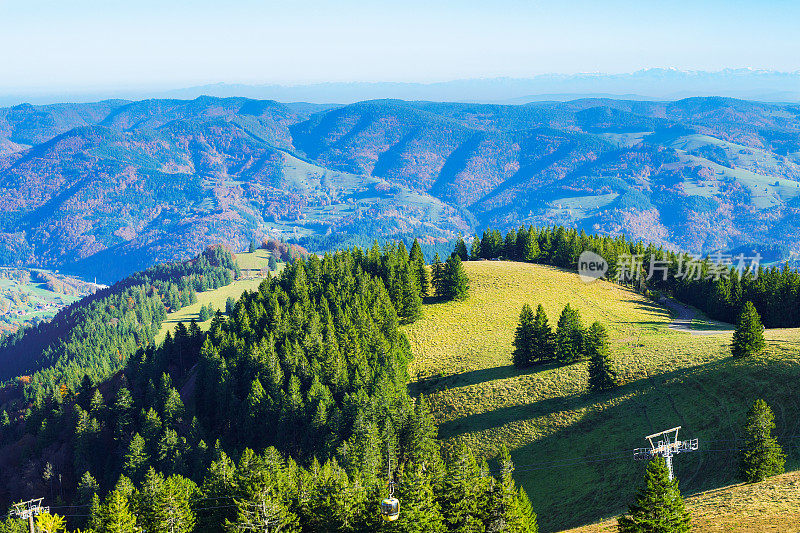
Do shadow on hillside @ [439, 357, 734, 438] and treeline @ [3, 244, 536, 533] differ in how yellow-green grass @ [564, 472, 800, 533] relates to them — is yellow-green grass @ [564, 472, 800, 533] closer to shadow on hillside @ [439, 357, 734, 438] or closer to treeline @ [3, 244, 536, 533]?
treeline @ [3, 244, 536, 533]

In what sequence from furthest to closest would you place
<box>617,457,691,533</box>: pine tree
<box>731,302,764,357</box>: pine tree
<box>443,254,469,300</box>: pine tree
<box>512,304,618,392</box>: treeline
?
<box>443,254,469,300</box>: pine tree → <box>512,304,618,392</box>: treeline → <box>731,302,764,357</box>: pine tree → <box>617,457,691,533</box>: pine tree

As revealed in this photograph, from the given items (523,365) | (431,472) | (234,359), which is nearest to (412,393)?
(523,365)

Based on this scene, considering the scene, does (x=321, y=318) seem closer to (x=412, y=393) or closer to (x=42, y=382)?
(x=412, y=393)

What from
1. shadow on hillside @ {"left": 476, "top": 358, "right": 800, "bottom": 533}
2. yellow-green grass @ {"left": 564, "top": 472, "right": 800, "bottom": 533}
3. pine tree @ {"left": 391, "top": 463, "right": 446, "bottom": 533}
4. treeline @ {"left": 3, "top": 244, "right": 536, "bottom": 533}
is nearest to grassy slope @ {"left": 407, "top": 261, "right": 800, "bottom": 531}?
shadow on hillside @ {"left": 476, "top": 358, "right": 800, "bottom": 533}

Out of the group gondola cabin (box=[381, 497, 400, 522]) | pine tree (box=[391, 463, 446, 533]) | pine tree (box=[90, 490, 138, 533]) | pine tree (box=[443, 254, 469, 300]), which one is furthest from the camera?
pine tree (box=[443, 254, 469, 300])

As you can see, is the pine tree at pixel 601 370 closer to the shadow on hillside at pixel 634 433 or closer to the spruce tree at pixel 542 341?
the shadow on hillside at pixel 634 433

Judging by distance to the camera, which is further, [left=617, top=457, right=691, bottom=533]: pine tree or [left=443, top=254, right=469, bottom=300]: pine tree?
[left=443, top=254, right=469, bottom=300]: pine tree
